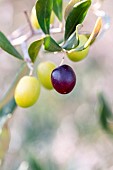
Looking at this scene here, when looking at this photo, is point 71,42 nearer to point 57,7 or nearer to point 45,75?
point 45,75

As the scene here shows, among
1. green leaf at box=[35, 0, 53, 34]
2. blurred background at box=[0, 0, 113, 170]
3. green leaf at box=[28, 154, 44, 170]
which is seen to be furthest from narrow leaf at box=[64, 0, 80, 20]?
green leaf at box=[28, 154, 44, 170]

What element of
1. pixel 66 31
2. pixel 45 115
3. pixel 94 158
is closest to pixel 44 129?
pixel 45 115

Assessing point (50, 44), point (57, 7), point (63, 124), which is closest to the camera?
point (50, 44)

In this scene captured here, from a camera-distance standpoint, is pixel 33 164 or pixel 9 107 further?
pixel 33 164

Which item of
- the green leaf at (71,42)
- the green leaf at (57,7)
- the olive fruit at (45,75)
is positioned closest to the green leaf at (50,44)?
the green leaf at (71,42)

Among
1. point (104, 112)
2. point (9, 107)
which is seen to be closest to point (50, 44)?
point (9, 107)

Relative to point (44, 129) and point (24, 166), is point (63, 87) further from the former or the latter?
point (44, 129)

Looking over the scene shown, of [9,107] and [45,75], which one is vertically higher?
[45,75]
